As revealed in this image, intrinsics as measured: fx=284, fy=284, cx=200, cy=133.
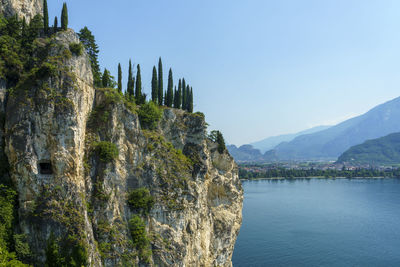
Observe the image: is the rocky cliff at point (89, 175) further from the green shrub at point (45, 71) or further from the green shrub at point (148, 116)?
the green shrub at point (148, 116)

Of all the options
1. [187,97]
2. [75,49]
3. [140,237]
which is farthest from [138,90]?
[140,237]

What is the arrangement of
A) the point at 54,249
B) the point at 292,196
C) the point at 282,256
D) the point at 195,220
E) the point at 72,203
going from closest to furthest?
the point at 54,249 → the point at 72,203 → the point at 195,220 → the point at 282,256 → the point at 292,196

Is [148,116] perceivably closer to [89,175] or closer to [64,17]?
[89,175]

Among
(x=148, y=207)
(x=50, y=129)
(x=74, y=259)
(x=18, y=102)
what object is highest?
(x=18, y=102)

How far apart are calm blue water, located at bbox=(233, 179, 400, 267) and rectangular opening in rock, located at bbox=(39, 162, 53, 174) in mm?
45481

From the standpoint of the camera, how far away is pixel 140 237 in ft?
112

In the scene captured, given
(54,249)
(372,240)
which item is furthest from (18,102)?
(372,240)

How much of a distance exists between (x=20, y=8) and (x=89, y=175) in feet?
107

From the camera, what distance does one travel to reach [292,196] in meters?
134

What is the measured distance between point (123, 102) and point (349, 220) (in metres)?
84.8

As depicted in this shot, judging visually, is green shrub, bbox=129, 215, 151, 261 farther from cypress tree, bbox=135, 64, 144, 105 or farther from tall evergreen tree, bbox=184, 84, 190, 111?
tall evergreen tree, bbox=184, 84, 190, 111

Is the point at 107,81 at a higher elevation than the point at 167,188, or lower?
higher

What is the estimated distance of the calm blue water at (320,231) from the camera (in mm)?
62250

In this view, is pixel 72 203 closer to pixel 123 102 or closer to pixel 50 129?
pixel 50 129
